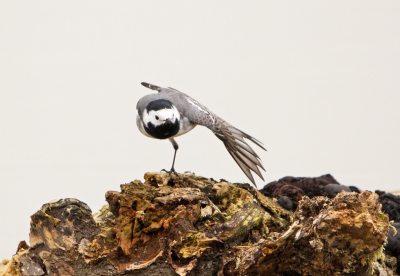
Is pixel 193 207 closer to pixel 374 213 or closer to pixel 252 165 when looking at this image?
pixel 374 213

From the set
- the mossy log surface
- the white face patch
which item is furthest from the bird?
the mossy log surface

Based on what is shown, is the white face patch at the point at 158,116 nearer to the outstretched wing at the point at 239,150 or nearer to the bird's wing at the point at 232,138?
the bird's wing at the point at 232,138

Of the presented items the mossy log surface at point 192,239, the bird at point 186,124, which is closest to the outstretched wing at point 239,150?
the bird at point 186,124

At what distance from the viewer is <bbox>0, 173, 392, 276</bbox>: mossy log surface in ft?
5.49

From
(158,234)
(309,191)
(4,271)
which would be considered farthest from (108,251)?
(309,191)

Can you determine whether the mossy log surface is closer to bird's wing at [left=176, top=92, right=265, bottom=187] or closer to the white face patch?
bird's wing at [left=176, top=92, right=265, bottom=187]

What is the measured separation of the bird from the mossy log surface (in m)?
0.81

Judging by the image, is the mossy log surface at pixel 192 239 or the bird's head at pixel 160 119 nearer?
the mossy log surface at pixel 192 239

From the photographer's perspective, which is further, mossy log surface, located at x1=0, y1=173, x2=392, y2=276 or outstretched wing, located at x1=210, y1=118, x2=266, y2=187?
outstretched wing, located at x1=210, y1=118, x2=266, y2=187

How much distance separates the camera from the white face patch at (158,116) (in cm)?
306

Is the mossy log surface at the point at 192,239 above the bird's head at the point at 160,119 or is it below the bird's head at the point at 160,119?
below

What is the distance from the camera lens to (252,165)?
9.85 feet

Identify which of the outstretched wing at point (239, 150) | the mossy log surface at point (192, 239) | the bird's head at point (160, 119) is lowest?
the mossy log surface at point (192, 239)

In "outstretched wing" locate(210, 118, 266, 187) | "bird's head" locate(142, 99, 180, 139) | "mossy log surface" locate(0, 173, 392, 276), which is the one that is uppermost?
"bird's head" locate(142, 99, 180, 139)
